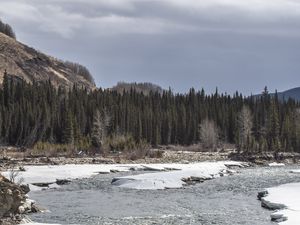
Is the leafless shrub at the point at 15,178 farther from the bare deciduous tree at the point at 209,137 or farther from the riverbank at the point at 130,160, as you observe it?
the bare deciduous tree at the point at 209,137

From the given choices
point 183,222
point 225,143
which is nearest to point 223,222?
point 183,222

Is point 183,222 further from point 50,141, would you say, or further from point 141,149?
point 50,141

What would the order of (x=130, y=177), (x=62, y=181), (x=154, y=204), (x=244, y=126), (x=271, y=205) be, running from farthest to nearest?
1. (x=244, y=126)
2. (x=62, y=181)
3. (x=130, y=177)
4. (x=154, y=204)
5. (x=271, y=205)

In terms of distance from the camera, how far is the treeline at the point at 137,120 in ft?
328

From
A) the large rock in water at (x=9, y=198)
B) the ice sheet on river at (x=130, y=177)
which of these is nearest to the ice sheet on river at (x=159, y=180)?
Answer: the ice sheet on river at (x=130, y=177)

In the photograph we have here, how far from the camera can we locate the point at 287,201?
33656 mm

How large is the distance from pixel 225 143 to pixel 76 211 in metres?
87.2

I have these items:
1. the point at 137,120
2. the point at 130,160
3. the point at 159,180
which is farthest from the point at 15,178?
the point at 137,120

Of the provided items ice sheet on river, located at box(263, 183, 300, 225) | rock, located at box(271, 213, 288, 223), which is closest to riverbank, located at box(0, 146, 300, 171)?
ice sheet on river, located at box(263, 183, 300, 225)

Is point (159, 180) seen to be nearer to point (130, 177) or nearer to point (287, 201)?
point (130, 177)

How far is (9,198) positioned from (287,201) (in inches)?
648

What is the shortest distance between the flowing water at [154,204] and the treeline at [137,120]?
146 ft

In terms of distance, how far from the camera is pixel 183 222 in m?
28.0

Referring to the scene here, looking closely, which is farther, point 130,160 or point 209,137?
point 209,137
